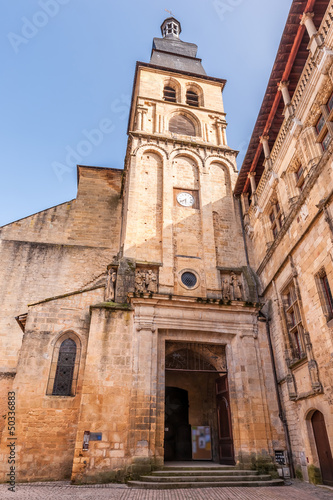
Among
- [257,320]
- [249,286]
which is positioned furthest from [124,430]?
[249,286]

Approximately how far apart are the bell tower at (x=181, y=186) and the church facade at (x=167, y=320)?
2.5 inches

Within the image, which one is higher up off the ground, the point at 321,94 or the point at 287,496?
the point at 321,94

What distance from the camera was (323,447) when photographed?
28.5 feet

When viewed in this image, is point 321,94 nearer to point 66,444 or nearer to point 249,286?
point 249,286

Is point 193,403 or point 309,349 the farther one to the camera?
point 193,403

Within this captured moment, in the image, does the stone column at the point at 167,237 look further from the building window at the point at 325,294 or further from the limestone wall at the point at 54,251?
the building window at the point at 325,294

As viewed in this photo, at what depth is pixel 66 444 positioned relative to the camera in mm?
10297

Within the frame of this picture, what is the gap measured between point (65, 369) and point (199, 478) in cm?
506

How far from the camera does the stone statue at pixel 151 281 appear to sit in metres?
12.6

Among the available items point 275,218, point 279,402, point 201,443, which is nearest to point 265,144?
point 275,218

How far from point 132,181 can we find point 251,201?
5.04 meters

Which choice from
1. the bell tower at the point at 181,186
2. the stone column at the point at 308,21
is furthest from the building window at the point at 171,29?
the stone column at the point at 308,21

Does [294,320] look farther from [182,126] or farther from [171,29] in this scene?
[171,29]

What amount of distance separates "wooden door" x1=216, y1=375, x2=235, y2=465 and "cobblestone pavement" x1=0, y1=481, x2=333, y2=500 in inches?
94.6
